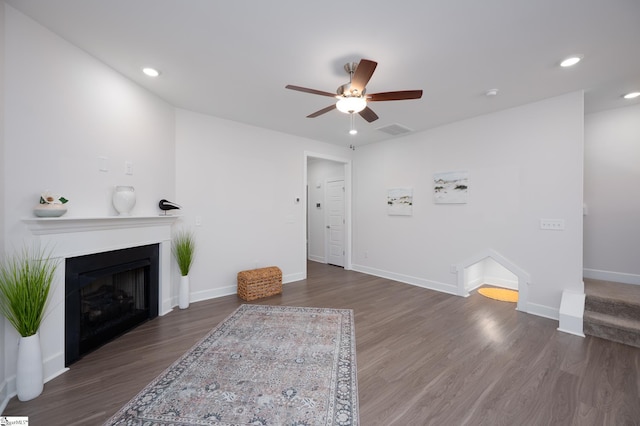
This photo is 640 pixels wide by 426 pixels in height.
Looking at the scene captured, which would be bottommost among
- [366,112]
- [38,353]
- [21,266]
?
[38,353]

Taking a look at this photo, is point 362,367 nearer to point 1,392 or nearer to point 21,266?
point 1,392

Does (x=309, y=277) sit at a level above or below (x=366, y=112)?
below

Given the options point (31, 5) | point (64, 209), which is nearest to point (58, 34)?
point (31, 5)

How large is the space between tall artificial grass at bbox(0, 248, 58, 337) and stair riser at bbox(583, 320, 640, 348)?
16.8ft

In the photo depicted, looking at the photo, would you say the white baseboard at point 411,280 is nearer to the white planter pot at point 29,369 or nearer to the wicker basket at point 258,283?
the wicker basket at point 258,283

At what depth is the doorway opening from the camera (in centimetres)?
584

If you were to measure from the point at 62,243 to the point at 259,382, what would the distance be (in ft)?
6.61

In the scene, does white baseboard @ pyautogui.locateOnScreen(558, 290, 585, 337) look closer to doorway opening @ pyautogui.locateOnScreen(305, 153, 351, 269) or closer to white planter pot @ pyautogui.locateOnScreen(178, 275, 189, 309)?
doorway opening @ pyautogui.locateOnScreen(305, 153, 351, 269)

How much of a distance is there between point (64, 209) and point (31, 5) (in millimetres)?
1490

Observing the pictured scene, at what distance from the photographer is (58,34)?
2.09m

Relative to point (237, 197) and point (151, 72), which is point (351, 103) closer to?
point (151, 72)

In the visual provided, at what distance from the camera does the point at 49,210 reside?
6.45 ft

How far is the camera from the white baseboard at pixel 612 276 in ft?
11.4

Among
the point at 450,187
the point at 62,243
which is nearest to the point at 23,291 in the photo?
the point at 62,243
